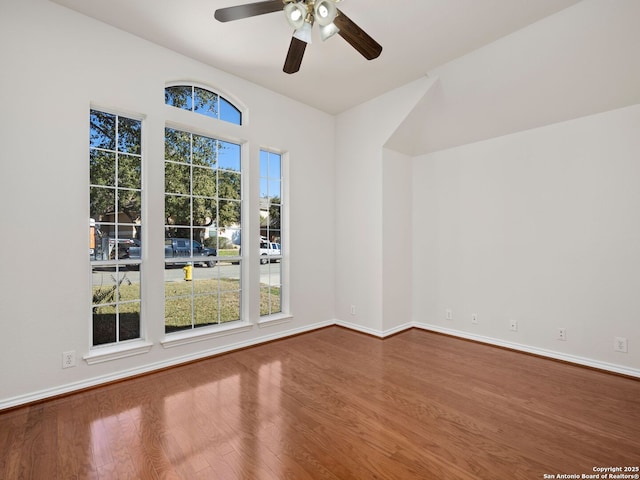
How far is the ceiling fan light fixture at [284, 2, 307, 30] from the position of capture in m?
2.06

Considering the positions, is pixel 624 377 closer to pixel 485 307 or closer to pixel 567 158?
pixel 485 307

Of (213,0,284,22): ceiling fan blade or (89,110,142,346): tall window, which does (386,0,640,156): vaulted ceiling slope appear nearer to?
(213,0,284,22): ceiling fan blade

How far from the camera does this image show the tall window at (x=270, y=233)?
3.95 meters

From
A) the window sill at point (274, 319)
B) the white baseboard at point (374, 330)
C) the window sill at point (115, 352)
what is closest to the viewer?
the window sill at point (115, 352)

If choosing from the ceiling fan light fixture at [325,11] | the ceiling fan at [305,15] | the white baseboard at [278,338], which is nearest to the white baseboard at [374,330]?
the white baseboard at [278,338]

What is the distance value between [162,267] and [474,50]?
372 centimetres

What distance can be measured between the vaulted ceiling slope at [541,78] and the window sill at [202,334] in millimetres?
2972

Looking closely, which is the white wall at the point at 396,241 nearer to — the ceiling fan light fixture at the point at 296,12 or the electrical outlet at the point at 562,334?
the electrical outlet at the point at 562,334

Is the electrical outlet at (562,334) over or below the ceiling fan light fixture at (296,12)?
below

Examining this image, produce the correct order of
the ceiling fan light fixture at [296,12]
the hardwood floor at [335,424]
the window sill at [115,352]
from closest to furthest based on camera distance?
the hardwood floor at [335,424], the ceiling fan light fixture at [296,12], the window sill at [115,352]

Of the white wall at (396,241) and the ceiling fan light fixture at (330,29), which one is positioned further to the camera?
the white wall at (396,241)

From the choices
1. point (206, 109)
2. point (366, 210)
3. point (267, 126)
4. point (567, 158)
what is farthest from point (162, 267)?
point (567, 158)

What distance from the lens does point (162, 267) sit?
9.97 feet

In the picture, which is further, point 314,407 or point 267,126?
point 267,126
